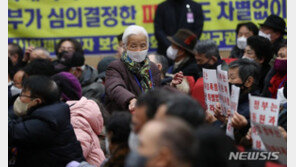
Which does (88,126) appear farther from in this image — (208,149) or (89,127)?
(208,149)

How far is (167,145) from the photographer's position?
116 inches

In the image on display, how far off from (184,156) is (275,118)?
181 cm

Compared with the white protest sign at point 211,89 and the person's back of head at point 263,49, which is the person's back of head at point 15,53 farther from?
the white protest sign at point 211,89

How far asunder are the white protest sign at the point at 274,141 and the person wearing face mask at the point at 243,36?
5.05 m

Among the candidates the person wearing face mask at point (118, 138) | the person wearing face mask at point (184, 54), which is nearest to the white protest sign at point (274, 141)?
the person wearing face mask at point (118, 138)

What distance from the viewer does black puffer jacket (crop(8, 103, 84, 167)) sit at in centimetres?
512

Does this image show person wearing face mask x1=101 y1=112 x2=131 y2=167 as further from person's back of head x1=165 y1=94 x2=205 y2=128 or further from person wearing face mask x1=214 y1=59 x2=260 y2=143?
person wearing face mask x1=214 y1=59 x2=260 y2=143

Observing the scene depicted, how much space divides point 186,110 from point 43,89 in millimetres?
2028

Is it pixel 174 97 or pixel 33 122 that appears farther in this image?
pixel 33 122

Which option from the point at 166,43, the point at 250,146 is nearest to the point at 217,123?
the point at 250,146

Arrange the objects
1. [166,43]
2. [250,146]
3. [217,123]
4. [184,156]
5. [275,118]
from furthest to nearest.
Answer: [166,43]
[217,123]
[250,146]
[275,118]
[184,156]

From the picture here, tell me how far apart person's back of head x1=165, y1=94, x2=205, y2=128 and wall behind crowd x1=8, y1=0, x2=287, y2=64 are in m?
6.65

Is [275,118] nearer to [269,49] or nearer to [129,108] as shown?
[129,108]

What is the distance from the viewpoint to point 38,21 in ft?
33.7
